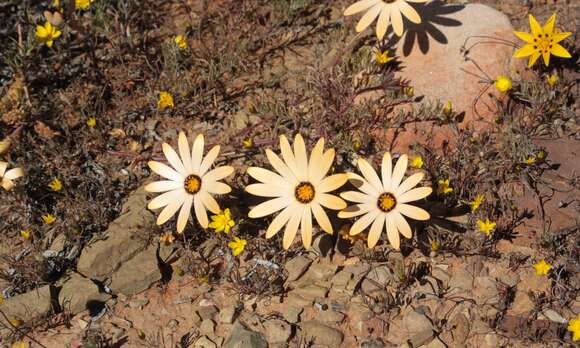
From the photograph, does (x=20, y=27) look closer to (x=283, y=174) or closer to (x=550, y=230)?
(x=283, y=174)

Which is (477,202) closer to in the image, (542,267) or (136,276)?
(542,267)

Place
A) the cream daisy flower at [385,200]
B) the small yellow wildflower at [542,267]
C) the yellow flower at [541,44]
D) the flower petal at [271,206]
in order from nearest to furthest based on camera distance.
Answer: the small yellow wildflower at [542,267], the cream daisy flower at [385,200], the flower petal at [271,206], the yellow flower at [541,44]

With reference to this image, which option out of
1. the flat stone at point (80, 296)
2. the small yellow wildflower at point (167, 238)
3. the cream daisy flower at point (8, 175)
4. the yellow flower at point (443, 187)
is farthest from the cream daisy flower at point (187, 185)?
the yellow flower at point (443, 187)

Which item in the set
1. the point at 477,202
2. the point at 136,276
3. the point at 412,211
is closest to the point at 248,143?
the point at 136,276

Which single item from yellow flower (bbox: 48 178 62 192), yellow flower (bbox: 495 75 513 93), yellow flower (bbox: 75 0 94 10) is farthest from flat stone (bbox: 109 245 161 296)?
yellow flower (bbox: 495 75 513 93)

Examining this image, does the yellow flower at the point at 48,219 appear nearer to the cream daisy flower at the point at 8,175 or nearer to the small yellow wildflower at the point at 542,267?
the cream daisy flower at the point at 8,175
